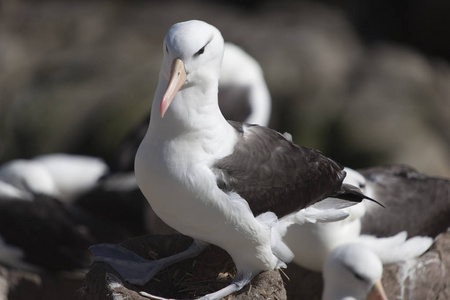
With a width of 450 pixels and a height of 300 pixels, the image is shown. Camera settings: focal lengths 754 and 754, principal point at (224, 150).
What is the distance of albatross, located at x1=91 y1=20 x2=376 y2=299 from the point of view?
2955mm

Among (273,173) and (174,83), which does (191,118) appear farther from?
(273,173)

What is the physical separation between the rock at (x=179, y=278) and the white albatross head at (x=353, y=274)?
2.60ft

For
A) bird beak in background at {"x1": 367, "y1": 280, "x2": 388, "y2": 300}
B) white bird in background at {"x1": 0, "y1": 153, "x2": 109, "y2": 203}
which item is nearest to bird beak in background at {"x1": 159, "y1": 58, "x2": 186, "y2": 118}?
bird beak in background at {"x1": 367, "y1": 280, "x2": 388, "y2": 300}

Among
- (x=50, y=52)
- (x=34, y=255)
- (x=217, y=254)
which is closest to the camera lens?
(x=217, y=254)

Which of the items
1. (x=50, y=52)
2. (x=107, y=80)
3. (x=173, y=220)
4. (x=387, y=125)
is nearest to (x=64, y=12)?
(x=50, y=52)

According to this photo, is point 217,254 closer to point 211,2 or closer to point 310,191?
point 310,191

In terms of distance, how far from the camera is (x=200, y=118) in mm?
3053

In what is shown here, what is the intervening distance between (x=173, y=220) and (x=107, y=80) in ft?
18.5

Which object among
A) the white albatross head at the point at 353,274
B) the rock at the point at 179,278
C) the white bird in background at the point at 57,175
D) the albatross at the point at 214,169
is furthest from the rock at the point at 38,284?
the albatross at the point at 214,169

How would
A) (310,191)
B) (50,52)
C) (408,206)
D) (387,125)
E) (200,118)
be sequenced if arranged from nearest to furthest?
(200,118) < (310,191) < (408,206) < (387,125) < (50,52)

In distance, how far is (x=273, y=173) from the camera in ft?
10.5

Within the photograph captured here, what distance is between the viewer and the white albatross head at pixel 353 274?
405 cm

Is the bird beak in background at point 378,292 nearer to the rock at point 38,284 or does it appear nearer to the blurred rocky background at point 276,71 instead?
the rock at point 38,284

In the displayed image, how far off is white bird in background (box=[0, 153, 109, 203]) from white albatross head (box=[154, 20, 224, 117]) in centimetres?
342
